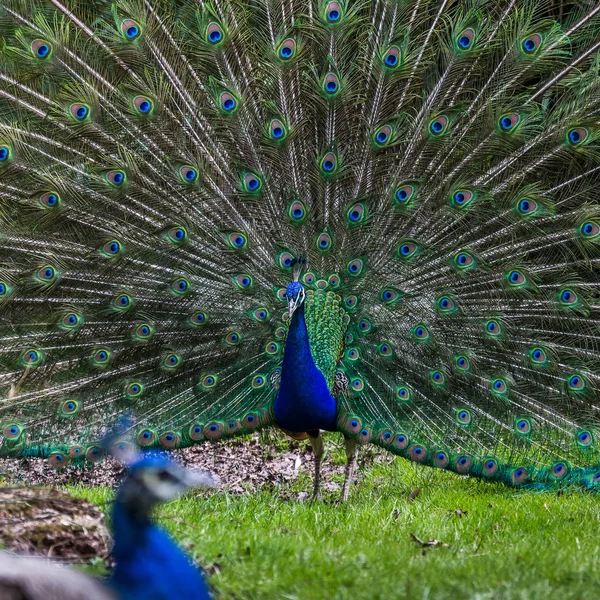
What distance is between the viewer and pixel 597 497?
5.48m

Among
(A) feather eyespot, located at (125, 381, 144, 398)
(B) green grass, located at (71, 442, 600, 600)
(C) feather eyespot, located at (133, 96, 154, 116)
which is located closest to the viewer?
(B) green grass, located at (71, 442, 600, 600)

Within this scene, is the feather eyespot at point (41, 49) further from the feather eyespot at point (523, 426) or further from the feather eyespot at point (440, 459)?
the feather eyespot at point (523, 426)

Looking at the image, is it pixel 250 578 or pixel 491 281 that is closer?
pixel 250 578

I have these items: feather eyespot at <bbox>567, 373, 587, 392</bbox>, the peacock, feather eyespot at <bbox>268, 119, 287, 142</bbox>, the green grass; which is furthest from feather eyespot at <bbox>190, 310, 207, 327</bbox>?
the peacock

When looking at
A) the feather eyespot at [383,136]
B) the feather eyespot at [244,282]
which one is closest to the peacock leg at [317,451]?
the feather eyespot at [244,282]

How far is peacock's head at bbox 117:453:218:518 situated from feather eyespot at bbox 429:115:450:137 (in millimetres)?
3451

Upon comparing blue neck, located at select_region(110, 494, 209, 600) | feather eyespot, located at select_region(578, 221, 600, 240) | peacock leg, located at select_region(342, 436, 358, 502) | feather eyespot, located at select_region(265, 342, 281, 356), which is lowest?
peacock leg, located at select_region(342, 436, 358, 502)

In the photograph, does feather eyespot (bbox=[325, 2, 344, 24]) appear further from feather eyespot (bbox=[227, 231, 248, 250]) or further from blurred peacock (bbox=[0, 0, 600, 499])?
feather eyespot (bbox=[227, 231, 248, 250])

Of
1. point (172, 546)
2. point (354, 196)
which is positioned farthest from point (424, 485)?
point (172, 546)

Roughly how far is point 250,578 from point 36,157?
3.20m

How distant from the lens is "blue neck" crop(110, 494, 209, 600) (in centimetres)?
202

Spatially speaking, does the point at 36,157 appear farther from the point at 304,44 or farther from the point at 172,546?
the point at 172,546

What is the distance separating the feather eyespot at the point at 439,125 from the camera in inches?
203

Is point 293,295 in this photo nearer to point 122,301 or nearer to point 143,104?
point 122,301
